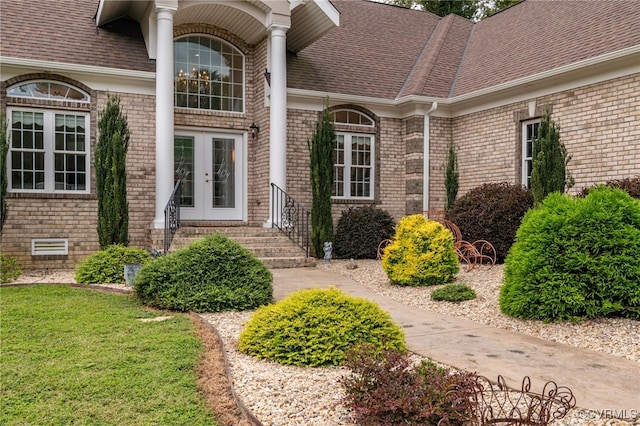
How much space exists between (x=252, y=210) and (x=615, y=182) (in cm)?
746

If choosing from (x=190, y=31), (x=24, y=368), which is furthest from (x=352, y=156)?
(x=24, y=368)

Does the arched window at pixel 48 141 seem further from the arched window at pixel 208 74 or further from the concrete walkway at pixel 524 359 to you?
the concrete walkway at pixel 524 359

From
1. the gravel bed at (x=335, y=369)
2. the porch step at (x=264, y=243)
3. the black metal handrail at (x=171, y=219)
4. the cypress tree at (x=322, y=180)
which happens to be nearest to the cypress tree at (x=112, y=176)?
the black metal handrail at (x=171, y=219)

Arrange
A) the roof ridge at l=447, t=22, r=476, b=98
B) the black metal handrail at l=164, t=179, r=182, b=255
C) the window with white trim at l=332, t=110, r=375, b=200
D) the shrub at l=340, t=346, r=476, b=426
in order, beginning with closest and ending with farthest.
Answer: the shrub at l=340, t=346, r=476, b=426 < the black metal handrail at l=164, t=179, r=182, b=255 < the window with white trim at l=332, t=110, r=375, b=200 < the roof ridge at l=447, t=22, r=476, b=98

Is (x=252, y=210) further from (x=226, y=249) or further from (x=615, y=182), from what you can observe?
(x=615, y=182)

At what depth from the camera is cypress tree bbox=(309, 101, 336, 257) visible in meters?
11.4

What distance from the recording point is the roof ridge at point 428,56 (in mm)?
13613

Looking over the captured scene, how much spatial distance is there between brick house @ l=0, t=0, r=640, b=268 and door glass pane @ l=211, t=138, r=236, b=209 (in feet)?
0.11

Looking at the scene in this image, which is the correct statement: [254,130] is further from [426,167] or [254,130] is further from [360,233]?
[426,167]

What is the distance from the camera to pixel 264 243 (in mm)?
10648

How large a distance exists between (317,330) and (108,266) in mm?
5321

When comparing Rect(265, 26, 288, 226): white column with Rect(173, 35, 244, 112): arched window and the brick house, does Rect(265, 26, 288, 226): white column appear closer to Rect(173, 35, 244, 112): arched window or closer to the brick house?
the brick house

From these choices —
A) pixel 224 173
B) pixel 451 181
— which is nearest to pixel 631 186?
pixel 451 181

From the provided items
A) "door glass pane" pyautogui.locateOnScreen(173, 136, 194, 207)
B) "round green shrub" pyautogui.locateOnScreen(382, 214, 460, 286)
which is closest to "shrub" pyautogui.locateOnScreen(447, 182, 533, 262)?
"round green shrub" pyautogui.locateOnScreen(382, 214, 460, 286)
